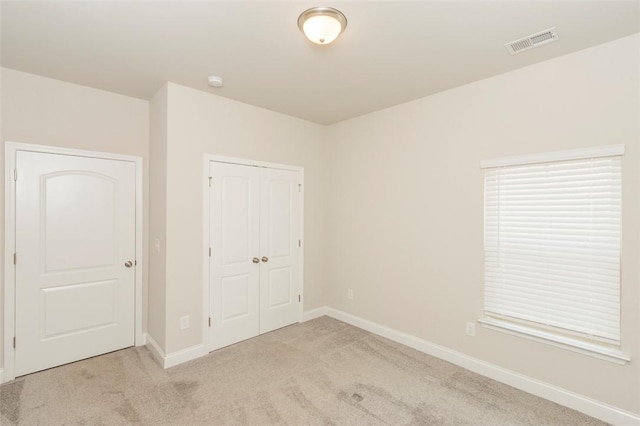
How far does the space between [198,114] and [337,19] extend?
6.12ft

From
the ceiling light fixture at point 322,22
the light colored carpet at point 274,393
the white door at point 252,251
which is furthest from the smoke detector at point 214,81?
the light colored carpet at point 274,393

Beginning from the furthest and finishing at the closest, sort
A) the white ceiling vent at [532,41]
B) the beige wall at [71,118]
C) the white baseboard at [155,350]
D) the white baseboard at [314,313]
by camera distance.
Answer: the white baseboard at [314,313] < the white baseboard at [155,350] < the beige wall at [71,118] < the white ceiling vent at [532,41]

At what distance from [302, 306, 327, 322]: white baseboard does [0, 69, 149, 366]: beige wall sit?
195 centimetres

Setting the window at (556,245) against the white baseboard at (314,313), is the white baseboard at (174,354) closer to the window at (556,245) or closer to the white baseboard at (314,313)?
the white baseboard at (314,313)

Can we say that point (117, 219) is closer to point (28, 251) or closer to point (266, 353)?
point (28, 251)

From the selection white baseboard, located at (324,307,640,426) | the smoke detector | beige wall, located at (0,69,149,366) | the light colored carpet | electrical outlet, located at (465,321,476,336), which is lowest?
the light colored carpet

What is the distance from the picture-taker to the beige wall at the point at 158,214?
9.65 feet

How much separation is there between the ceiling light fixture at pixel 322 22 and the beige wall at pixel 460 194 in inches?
65.7

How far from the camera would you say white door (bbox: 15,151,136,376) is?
2.70 m

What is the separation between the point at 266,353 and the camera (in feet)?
10.3

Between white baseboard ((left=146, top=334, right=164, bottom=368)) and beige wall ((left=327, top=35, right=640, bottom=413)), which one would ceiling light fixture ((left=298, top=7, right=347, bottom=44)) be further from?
white baseboard ((left=146, top=334, right=164, bottom=368))

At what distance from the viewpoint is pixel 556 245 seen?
2395 millimetres

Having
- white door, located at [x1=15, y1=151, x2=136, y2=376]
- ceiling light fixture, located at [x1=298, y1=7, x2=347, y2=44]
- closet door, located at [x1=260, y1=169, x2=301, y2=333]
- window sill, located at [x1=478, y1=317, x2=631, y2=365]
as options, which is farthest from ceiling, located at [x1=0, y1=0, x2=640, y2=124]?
window sill, located at [x1=478, y1=317, x2=631, y2=365]

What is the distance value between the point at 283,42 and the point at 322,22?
478 mm
